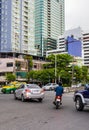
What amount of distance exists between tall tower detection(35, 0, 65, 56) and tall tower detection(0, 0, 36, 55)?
86.8 feet

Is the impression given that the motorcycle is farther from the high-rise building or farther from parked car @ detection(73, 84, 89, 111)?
Result: the high-rise building

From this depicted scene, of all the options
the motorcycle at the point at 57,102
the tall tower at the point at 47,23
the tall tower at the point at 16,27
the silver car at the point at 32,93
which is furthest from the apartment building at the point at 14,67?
→ the motorcycle at the point at 57,102

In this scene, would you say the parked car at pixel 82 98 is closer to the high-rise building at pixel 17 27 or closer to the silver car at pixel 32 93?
the silver car at pixel 32 93

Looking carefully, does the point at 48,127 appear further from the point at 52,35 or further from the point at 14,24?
the point at 52,35

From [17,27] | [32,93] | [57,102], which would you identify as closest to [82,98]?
[57,102]

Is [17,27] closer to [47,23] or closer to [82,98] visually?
[47,23]

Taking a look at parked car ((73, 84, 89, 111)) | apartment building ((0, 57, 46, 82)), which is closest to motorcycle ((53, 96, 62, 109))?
parked car ((73, 84, 89, 111))

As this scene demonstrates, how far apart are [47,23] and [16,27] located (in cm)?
4595

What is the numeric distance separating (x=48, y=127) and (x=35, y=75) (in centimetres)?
7623

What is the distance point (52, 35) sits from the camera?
18088cm

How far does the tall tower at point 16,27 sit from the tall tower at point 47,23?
26472 mm

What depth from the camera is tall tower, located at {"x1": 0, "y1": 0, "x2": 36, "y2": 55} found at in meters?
127

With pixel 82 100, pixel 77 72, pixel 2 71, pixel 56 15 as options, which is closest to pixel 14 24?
pixel 2 71

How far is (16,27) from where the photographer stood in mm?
128500
